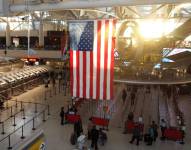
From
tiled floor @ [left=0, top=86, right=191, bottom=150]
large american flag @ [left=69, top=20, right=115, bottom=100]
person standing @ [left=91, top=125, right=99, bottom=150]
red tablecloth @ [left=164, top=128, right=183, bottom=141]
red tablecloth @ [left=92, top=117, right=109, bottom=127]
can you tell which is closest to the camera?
large american flag @ [left=69, top=20, right=115, bottom=100]

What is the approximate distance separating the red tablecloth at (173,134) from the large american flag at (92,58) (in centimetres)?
440

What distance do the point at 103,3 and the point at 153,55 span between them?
7492 millimetres

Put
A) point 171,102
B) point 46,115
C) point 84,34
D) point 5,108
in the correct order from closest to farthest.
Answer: point 84,34, point 46,115, point 5,108, point 171,102

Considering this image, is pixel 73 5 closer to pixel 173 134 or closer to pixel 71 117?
pixel 71 117

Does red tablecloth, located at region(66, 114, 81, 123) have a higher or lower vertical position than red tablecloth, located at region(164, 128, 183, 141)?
higher

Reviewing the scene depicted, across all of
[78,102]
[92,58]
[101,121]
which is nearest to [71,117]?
[101,121]

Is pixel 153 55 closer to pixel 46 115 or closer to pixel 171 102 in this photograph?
pixel 171 102

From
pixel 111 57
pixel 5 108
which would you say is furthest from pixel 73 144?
pixel 5 108

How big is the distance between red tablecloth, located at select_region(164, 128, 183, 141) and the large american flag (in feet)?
14.4

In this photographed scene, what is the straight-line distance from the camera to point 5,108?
17.5 metres

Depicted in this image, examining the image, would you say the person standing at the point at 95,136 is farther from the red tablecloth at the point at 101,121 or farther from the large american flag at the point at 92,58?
the red tablecloth at the point at 101,121

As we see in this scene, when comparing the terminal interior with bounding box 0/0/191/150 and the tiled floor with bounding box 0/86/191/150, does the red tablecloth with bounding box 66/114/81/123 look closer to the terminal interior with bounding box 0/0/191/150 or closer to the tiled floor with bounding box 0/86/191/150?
the terminal interior with bounding box 0/0/191/150

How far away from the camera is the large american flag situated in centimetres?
1002

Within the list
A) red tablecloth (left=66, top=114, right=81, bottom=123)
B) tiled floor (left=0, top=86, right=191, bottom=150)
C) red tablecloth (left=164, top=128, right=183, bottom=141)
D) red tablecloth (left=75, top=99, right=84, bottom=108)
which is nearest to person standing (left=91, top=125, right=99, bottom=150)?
tiled floor (left=0, top=86, right=191, bottom=150)
